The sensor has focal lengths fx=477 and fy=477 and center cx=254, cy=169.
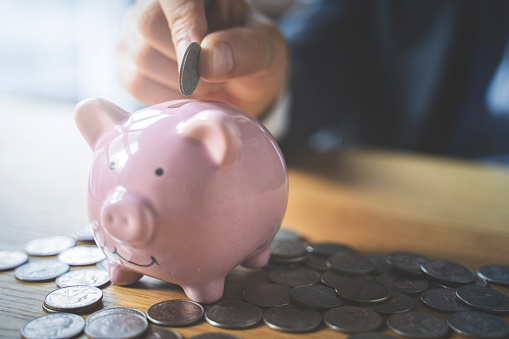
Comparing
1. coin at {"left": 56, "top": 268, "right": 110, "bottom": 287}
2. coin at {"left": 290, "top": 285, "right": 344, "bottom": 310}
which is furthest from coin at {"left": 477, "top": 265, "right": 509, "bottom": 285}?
coin at {"left": 56, "top": 268, "right": 110, "bottom": 287}

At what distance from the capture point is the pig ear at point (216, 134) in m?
0.63

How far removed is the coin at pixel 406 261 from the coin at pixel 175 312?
374 mm

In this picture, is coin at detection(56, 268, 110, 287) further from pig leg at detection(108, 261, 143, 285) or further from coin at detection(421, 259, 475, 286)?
coin at detection(421, 259, 475, 286)

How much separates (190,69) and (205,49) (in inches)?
2.2

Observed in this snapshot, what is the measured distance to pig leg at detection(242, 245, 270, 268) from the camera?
83 centimetres

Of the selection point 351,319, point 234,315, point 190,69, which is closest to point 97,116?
point 190,69

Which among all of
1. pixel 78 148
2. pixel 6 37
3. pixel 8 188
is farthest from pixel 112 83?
pixel 8 188

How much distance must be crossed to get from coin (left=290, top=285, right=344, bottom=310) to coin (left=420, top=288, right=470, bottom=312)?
0.47 feet

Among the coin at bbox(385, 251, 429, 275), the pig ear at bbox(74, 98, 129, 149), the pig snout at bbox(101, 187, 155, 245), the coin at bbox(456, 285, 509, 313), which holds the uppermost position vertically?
the pig ear at bbox(74, 98, 129, 149)

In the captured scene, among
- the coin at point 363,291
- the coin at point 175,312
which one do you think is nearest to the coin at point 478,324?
the coin at point 363,291

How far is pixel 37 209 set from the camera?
A: 116 cm

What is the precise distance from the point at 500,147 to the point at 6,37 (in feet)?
13.9

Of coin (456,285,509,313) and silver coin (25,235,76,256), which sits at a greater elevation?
coin (456,285,509,313)

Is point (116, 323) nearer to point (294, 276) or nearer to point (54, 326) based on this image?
point (54, 326)
